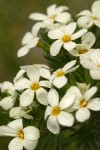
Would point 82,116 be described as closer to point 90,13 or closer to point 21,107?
point 21,107

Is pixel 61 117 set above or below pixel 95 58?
below

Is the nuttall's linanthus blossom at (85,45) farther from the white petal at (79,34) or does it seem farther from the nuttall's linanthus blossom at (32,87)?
the nuttall's linanthus blossom at (32,87)

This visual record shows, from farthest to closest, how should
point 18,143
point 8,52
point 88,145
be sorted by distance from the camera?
point 8,52 < point 88,145 < point 18,143

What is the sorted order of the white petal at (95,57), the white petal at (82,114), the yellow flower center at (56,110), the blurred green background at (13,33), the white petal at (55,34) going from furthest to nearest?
the blurred green background at (13,33), the white petal at (55,34), the white petal at (95,57), the yellow flower center at (56,110), the white petal at (82,114)

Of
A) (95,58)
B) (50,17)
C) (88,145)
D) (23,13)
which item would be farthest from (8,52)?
(95,58)

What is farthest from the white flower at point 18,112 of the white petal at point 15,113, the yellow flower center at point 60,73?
the yellow flower center at point 60,73

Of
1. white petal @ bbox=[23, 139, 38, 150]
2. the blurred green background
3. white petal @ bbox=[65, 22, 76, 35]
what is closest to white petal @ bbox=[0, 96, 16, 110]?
white petal @ bbox=[23, 139, 38, 150]

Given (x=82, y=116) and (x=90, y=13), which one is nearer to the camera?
(x=82, y=116)
